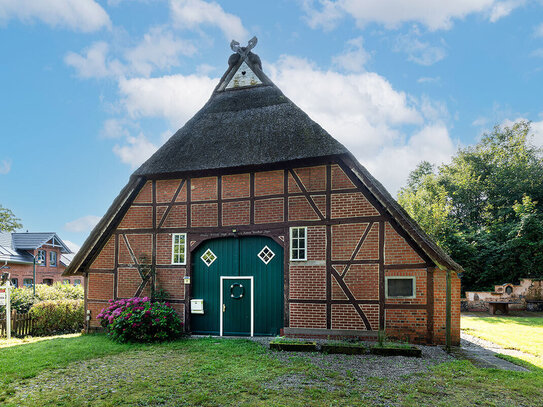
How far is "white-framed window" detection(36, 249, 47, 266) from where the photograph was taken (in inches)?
1033

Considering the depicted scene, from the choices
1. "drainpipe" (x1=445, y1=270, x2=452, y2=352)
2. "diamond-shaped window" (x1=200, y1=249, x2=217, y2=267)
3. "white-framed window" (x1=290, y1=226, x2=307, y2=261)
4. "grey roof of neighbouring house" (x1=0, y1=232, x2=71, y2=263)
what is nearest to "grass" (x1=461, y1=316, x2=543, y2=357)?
"drainpipe" (x1=445, y1=270, x2=452, y2=352)

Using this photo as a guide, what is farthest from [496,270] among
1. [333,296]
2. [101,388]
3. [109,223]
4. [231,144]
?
[101,388]

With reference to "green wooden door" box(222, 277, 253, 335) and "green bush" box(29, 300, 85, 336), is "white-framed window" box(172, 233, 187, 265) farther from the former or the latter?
"green bush" box(29, 300, 85, 336)

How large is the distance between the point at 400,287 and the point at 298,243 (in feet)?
8.82

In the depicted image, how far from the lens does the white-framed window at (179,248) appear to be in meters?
10.4

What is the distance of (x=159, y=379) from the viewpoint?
5.93 metres

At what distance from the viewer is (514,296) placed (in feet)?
63.4

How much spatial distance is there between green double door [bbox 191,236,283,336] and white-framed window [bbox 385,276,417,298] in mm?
2678

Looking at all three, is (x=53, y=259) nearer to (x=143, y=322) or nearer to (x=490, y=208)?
(x=143, y=322)

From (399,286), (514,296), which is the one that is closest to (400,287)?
(399,286)

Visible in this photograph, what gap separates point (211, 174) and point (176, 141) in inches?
65.4

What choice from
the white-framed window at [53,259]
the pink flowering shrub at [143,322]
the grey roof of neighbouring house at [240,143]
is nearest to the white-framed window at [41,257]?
the white-framed window at [53,259]

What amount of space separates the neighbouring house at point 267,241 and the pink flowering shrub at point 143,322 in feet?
2.05

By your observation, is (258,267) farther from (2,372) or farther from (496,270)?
(496,270)
